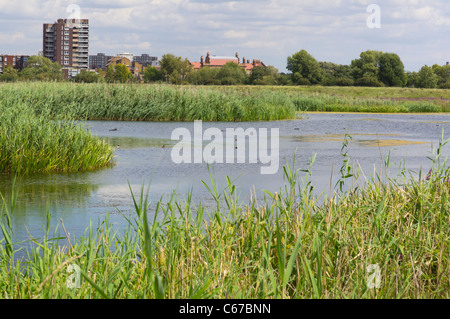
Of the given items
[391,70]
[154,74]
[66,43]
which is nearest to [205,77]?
[154,74]

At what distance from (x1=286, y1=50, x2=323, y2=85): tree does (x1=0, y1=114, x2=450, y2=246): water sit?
6848 cm

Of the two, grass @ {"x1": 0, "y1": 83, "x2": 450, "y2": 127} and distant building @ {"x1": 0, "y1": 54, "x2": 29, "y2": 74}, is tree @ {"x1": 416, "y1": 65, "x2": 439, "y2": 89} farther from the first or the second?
distant building @ {"x1": 0, "y1": 54, "x2": 29, "y2": 74}

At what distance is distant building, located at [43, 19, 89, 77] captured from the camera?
474ft

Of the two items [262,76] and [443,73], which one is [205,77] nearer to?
[262,76]

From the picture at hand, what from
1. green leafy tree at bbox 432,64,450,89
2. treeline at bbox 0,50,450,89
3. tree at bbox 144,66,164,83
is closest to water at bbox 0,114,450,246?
treeline at bbox 0,50,450,89

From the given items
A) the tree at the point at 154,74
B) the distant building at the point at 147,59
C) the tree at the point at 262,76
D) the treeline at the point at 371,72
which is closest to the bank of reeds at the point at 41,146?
the tree at the point at 262,76

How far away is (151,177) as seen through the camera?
6090mm

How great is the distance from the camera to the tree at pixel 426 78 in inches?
3351

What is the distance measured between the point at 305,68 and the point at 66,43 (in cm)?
8113

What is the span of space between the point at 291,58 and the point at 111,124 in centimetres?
7110

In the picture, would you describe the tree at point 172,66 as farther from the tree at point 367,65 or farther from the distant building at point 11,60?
the distant building at point 11,60

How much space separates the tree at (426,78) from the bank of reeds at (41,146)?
8093cm

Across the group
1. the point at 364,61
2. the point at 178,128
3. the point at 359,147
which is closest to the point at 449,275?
the point at 359,147
